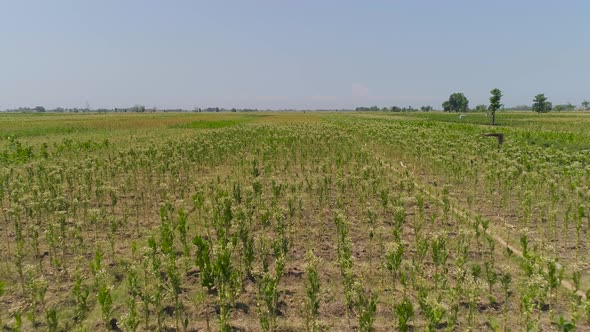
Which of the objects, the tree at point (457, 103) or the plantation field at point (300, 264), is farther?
the tree at point (457, 103)

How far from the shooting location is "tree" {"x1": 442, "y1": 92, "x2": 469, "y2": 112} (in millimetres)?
153200

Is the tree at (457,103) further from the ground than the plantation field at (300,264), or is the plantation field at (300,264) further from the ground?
the tree at (457,103)

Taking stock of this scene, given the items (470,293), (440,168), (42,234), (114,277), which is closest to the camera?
(470,293)

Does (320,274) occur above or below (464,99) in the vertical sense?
below

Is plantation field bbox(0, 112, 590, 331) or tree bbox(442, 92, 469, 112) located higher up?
tree bbox(442, 92, 469, 112)

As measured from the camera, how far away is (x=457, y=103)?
157625 millimetres

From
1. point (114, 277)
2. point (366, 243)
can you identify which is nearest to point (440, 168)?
point (366, 243)

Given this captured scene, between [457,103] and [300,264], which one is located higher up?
[457,103]

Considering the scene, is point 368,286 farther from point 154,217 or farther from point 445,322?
point 154,217

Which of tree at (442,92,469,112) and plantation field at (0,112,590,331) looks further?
tree at (442,92,469,112)

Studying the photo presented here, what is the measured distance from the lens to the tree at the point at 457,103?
153 m

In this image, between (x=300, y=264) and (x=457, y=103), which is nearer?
(x=300, y=264)

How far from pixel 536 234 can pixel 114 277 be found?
11.8m

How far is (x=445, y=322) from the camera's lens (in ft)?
21.3
